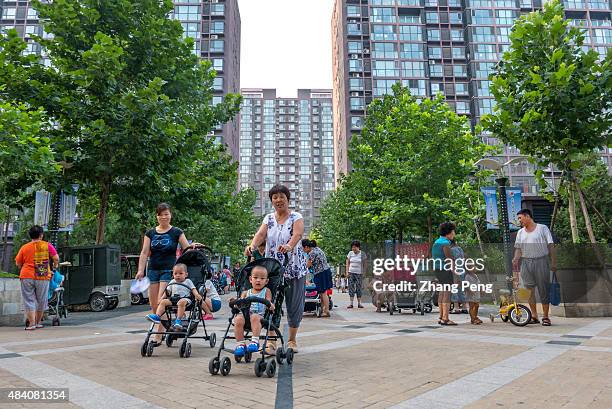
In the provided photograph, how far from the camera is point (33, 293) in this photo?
932 centimetres

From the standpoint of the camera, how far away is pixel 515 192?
15.5 meters

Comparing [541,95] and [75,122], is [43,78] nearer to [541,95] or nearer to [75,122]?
[75,122]

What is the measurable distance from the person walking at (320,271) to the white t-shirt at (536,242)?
15.4ft

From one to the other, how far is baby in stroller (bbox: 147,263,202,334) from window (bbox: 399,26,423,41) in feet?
271

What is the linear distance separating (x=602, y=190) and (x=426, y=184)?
Answer: 27.7 m

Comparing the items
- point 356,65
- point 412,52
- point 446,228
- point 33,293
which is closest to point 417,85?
point 412,52

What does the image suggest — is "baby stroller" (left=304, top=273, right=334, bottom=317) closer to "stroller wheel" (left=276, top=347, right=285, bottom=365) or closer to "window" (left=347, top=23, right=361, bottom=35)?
"stroller wheel" (left=276, top=347, right=285, bottom=365)

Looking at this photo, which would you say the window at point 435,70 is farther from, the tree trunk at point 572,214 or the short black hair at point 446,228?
the short black hair at point 446,228

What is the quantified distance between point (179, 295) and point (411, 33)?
84167mm

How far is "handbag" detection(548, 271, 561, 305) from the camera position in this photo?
9883 mm

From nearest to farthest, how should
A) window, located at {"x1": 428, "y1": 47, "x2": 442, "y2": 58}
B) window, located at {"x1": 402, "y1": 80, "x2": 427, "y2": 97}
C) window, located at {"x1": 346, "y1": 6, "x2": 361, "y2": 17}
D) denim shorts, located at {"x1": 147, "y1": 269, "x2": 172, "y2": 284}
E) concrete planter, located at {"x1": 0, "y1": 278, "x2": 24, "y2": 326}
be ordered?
denim shorts, located at {"x1": 147, "y1": 269, "x2": 172, "y2": 284}
concrete planter, located at {"x1": 0, "y1": 278, "x2": 24, "y2": 326}
window, located at {"x1": 402, "y1": 80, "x2": 427, "y2": 97}
window, located at {"x1": 428, "y1": 47, "x2": 442, "y2": 58}
window, located at {"x1": 346, "y1": 6, "x2": 361, "y2": 17}

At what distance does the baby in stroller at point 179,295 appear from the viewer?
6.05 m

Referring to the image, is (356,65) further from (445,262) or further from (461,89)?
(445,262)

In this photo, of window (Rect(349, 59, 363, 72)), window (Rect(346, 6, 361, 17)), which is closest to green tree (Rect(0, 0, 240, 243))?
window (Rect(349, 59, 363, 72))
